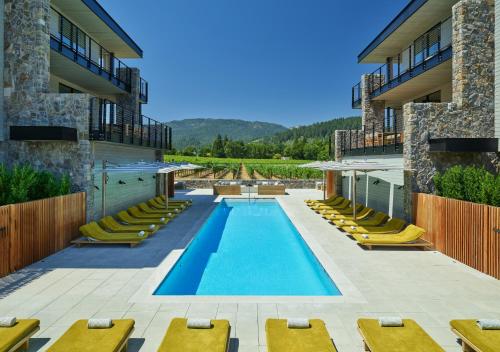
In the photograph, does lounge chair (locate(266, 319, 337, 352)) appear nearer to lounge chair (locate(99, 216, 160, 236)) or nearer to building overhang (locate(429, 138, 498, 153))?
lounge chair (locate(99, 216, 160, 236))

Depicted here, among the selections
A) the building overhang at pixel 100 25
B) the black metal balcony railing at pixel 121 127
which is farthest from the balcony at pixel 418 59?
the building overhang at pixel 100 25

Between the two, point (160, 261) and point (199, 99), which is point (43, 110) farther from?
point (199, 99)

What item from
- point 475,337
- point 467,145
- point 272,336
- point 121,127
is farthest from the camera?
point 121,127

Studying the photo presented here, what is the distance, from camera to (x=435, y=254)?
9.88 m

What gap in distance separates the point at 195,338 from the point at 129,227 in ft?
27.9

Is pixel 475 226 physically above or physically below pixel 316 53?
below

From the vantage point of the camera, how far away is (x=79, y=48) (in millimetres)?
16766

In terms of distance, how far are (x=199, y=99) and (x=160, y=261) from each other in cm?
11947

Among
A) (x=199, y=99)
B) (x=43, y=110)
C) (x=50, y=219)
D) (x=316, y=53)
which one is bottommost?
(x=50, y=219)

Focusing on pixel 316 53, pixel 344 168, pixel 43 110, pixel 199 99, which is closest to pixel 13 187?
pixel 43 110

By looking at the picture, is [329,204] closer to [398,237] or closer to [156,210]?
[398,237]

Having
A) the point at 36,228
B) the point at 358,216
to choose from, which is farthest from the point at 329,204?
the point at 36,228

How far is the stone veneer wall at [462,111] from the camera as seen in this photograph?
11.6 metres

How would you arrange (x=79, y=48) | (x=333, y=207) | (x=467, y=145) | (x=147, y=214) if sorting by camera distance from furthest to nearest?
(x=333, y=207)
(x=79, y=48)
(x=147, y=214)
(x=467, y=145)
